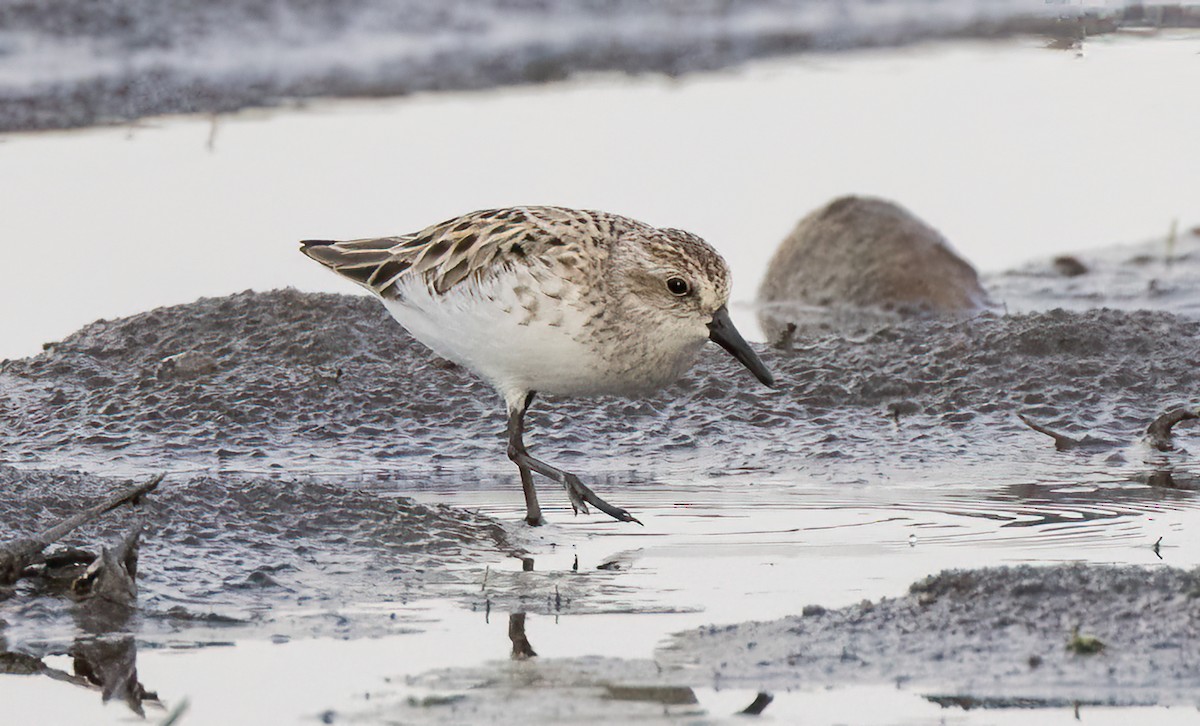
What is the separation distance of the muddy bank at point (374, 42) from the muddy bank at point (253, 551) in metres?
7.78

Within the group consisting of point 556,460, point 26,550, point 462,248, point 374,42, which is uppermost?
point 374,42

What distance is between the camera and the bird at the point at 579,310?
6473 mm

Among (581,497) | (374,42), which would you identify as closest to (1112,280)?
(581,497)

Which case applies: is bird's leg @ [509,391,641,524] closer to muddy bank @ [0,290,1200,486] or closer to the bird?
the bird

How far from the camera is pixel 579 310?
6473mm

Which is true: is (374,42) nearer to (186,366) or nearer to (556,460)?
(186,366)

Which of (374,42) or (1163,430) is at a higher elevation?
(374,42)

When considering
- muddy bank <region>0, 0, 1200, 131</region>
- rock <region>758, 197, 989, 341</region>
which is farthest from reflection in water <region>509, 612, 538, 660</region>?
muddy bank <region>0, 0, 1200, 131</region>

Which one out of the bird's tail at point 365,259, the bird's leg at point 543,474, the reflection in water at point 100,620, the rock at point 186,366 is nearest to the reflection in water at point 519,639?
the reflection in water at point 100,620

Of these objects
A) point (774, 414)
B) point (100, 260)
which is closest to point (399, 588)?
point (774, 414)

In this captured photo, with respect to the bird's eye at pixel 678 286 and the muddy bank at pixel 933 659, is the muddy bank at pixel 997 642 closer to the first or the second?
the muddy bank at pixel 933 659

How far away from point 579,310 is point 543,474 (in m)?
0.66

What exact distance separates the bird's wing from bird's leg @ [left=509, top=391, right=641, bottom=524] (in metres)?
0.59

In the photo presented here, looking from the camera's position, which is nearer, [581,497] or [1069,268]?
[581,497]
